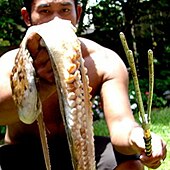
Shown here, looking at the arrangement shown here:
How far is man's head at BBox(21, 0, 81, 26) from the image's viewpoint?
1.69m

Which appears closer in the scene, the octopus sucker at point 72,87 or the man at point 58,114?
the octopus sucker at point 72,87

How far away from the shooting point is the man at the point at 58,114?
1.40 m

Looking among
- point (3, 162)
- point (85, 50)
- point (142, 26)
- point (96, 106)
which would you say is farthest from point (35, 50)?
point (142, 26)

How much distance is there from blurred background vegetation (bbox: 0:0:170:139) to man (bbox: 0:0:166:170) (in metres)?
4.37

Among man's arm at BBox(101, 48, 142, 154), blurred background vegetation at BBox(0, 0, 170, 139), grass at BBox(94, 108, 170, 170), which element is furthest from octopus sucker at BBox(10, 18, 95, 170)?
blurred background vegetation at BBox(0, 0, 170, 139)

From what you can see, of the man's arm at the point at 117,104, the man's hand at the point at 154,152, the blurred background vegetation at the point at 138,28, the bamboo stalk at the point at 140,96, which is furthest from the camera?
the blurred background vegetation at the point at 138,28

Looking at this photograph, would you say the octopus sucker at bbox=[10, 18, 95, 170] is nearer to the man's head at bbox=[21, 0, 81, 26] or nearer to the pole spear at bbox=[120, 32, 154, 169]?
the pole spear at bbox=[120, 32, 154, 169]

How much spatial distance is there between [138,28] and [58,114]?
573cm

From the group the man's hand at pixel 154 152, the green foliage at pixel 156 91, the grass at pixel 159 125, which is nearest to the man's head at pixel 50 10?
the man's hand at pixel 154 152

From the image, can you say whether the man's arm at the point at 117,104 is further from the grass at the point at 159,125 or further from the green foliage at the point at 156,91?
the green foliage at the point at 156,91

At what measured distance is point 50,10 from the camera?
1.69m

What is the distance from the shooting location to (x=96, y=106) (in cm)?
561

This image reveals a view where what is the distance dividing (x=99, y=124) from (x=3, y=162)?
9.60ft

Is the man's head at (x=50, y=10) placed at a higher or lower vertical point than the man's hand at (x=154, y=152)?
higher
